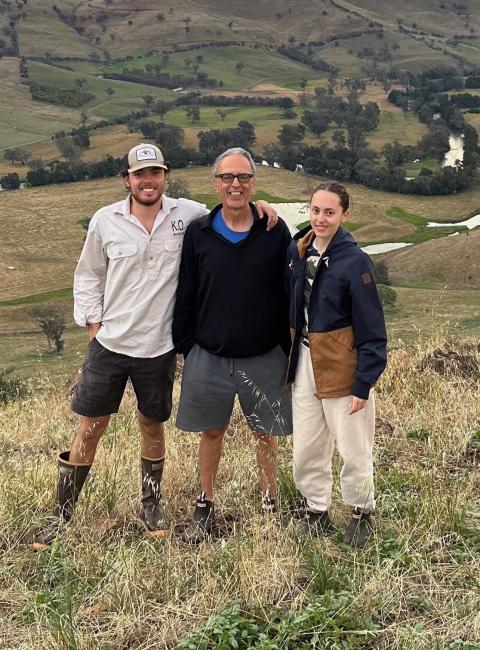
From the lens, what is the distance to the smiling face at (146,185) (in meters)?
4.14

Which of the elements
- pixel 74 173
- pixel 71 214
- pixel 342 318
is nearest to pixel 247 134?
pixel 74 173

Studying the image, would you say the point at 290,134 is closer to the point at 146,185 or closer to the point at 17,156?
the point at 17,156

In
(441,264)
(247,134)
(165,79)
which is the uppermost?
(441,264)

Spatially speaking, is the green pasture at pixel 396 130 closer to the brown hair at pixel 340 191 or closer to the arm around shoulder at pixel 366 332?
the brown hair at pixel 340 191

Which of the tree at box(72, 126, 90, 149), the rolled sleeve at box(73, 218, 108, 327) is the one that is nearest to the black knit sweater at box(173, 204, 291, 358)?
the rolled sleeve at box(73, 218, 108, 327)

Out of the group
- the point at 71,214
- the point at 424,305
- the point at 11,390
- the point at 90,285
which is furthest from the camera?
the point at 71,214

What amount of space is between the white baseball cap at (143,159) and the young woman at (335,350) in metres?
0.98

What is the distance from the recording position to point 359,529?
390cm

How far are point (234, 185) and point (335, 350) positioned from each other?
116cm

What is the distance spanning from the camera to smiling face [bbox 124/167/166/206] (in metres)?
4.14

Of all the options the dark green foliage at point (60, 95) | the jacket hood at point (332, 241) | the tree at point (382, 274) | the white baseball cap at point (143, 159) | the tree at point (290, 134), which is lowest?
the dark green foliage at point (60, 95)

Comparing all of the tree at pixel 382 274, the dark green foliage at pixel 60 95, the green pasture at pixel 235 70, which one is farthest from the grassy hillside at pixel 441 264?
the green pasture at pixel 235 70

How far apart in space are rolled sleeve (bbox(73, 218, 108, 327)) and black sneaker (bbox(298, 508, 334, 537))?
179cm

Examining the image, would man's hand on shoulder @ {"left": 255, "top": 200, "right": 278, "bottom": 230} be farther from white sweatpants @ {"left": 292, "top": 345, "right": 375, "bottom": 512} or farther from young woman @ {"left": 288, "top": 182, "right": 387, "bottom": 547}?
white sweatpants @ {"left": 292, "top": 345, "right": 375, "bottom": 512}
